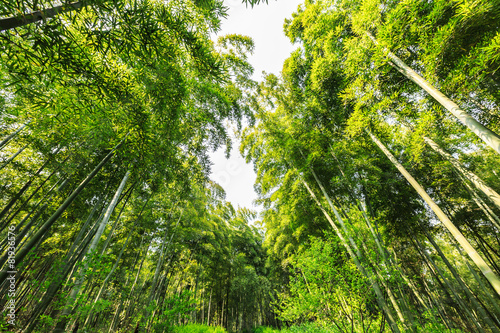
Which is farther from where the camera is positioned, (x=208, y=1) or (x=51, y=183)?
(x=51, y=183)

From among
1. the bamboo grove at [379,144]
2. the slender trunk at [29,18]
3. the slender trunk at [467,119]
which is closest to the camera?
the slender trunk at [29,18]

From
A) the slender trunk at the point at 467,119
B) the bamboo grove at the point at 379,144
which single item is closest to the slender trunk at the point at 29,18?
the slender trunk at the point at 467,119

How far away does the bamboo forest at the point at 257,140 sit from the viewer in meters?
1.86

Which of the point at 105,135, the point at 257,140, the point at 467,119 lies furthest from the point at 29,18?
the point at 257,140

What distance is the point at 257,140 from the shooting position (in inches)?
266

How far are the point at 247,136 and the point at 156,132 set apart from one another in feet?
14.1

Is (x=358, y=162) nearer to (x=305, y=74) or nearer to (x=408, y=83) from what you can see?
(x=408, y=83)

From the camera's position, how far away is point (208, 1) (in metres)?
1.81

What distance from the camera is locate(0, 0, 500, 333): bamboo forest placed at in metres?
1.86

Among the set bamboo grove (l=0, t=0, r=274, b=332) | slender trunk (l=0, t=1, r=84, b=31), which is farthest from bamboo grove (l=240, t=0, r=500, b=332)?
slender trunk (l=0, t=1, r=84, b=31)

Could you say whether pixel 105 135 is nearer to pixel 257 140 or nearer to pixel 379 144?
pixel 257 140

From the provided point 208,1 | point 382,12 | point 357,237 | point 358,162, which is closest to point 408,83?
point 382,12

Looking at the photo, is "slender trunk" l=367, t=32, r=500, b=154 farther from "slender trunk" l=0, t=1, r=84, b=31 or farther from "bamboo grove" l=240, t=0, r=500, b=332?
"slender trunk" l=0, t=1, r=84, b=31

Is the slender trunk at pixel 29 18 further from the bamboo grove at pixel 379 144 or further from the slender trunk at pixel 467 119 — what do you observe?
the bamboo grove at pixel 379 144
